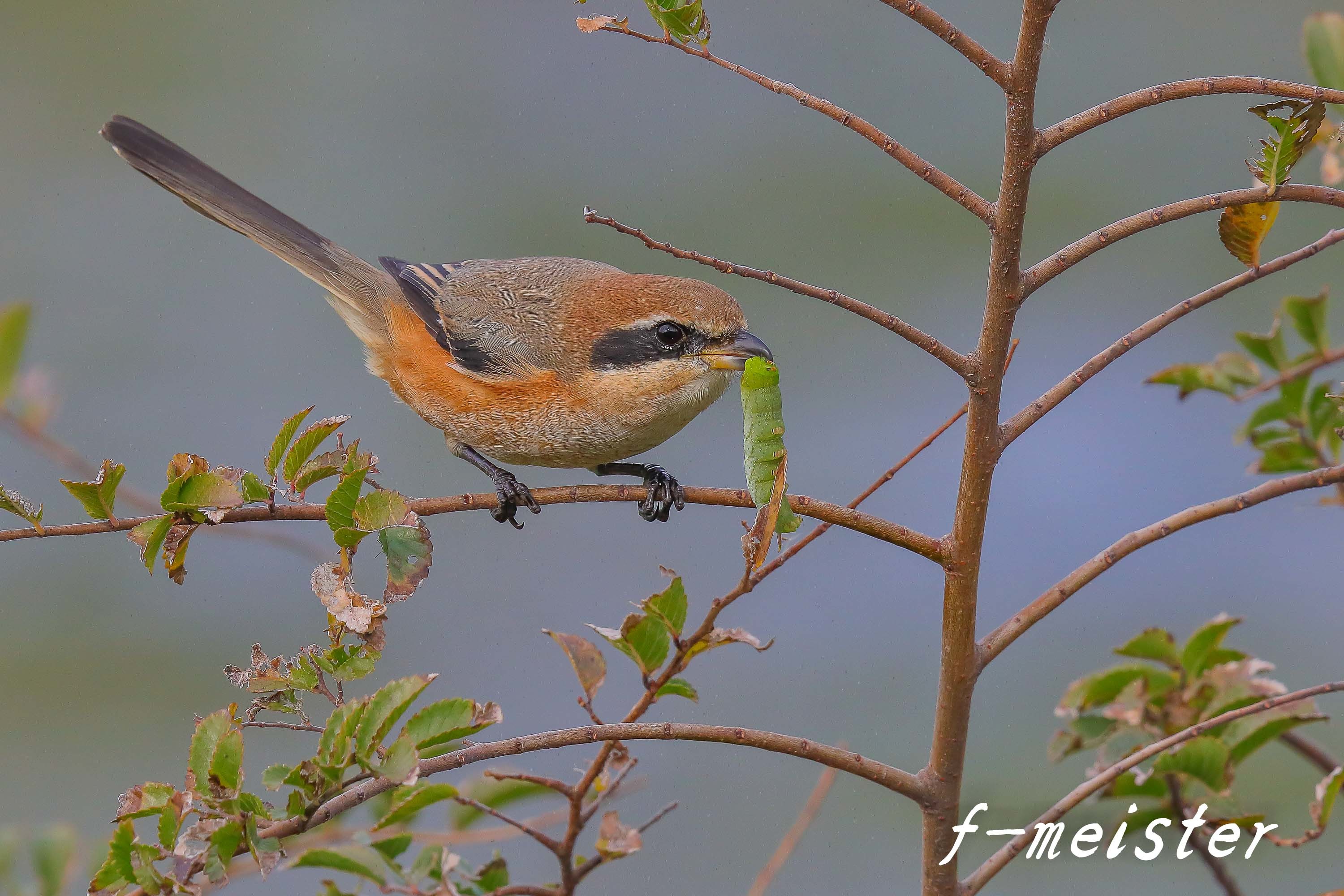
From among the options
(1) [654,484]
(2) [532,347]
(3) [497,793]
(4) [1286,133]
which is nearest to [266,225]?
(2) [532,347]

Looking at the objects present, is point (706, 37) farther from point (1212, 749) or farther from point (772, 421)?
point (1212, 749)

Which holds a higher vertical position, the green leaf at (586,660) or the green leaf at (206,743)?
the green leaf at (586,660)

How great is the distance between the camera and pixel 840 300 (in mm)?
1314

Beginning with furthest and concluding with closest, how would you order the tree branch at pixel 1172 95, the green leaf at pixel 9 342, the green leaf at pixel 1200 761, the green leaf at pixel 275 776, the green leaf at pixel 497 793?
1. the green leaf at pixel 9 342
2. the green leaf at pixel 497 793
3. the green leaf at pixel 1200 761
4. the green leaf at pixel 275 776
5. the tree branch at pixel 1172 95

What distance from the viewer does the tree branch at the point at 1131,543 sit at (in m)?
1.38

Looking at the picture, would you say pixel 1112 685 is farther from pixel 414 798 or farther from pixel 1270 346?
pixel 414 798

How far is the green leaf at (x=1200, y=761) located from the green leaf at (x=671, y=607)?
0.65 metres

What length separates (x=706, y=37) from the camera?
1.45 m

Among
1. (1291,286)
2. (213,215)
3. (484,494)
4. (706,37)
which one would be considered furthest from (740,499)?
(1291,286)

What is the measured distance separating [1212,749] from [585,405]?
1560 millimetres

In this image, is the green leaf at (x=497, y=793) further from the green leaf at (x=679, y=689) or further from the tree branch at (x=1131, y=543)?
the tree branch at (x=1131, y=543)

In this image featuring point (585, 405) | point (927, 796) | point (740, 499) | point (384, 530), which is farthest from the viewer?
point (585, 405)

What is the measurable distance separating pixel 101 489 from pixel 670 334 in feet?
4.67

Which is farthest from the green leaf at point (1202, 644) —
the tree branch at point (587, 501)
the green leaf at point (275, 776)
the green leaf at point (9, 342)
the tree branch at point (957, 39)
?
the green leaf at point (9, 342)
